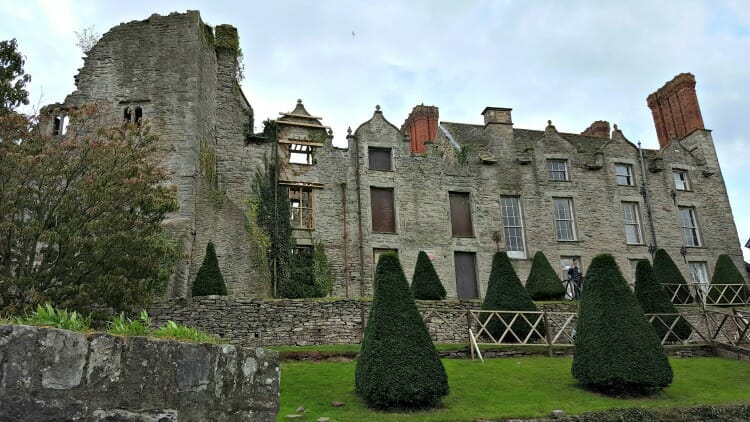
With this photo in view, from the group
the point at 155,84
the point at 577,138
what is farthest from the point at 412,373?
the point at 577,138

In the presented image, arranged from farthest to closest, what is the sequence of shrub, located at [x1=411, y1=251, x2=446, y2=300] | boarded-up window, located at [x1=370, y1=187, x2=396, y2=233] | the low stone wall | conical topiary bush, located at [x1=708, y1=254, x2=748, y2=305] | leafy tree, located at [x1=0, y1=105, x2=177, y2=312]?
boarded-up window, located at [x1=370, y1=187, x2=396, y2=233] < conical topiary bush, located at [x1=708, y1=254, x2=748, y2=305] < shrub, located at [x1=411, y1=251, x2=446, y2=300] < leafy tree, located at [x1=0, y1=105, x2=177, y2=312] < the low stone wall

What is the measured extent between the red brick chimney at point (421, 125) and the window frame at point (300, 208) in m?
8.62

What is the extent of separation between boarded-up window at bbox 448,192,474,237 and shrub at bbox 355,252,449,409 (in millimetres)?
16383

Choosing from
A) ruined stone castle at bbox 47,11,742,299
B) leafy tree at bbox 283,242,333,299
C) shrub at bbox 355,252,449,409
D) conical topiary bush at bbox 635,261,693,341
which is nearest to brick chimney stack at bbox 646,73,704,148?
ruined stone castle at bbox 47,11,742,299

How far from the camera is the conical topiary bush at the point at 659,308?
68.4 feet

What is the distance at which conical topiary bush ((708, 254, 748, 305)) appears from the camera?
93.1 ft

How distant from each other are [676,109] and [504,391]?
30.8m

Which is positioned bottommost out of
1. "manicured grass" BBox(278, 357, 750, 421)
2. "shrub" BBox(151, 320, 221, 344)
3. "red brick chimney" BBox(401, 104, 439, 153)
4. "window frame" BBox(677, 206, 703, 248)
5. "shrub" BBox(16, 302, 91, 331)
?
"manicured grass" BBox(278, 357, 750, 421)

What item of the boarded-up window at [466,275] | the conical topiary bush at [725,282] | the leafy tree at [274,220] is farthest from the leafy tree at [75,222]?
the conical topiary bush at [725,282]

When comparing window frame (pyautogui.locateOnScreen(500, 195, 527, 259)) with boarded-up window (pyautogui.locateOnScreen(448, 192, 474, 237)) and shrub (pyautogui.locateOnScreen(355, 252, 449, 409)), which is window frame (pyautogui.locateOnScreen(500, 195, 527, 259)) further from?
shrub (pyautogui.locateOnScreen(355, 252, 449, 409))

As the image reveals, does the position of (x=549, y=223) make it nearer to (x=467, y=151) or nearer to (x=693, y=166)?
(x=467, y=151)

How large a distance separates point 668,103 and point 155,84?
104ft

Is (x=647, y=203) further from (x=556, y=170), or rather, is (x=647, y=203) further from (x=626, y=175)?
(x=556, y=170)

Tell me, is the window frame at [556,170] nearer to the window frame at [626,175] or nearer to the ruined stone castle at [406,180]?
the ruined stone castle at [406,180]
